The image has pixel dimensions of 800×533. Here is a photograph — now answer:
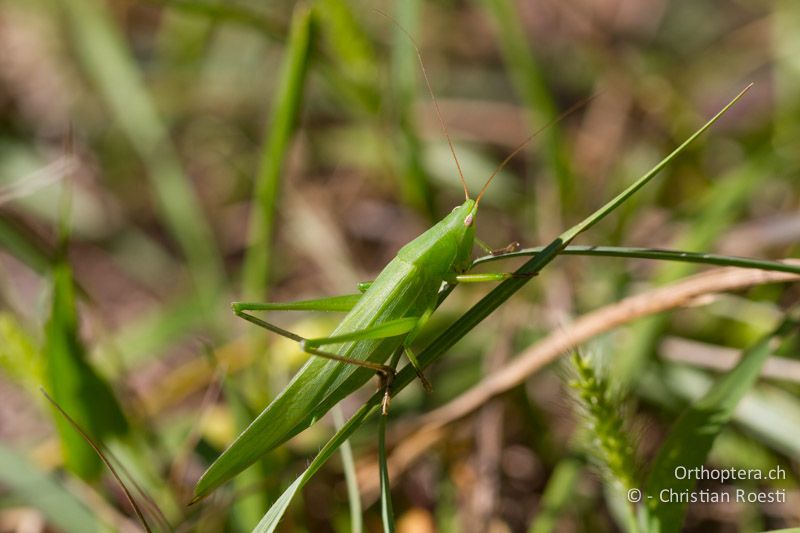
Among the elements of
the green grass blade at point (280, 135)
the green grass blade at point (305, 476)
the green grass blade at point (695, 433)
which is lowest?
the green grass blade at point (305, 476)

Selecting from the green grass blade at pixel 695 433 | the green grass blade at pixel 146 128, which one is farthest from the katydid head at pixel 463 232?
the green grass blade at pixel 146 128

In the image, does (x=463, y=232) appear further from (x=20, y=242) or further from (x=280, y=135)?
(x=20, y=242)

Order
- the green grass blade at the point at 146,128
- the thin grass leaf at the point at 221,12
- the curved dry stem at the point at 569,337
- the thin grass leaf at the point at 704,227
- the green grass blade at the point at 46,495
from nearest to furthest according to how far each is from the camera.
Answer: the curved dry stem at the point at 569,337, the green grass blade at the point at 46,495, the thin grass leaf at the point at 704,227, the thin grass leaf at the point at 221,12, the green grass blade at the point at 146,128

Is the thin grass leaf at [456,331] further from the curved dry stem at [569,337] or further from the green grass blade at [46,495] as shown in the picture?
the green grass blade at [46,495]

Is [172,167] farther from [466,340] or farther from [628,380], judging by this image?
[628,380]

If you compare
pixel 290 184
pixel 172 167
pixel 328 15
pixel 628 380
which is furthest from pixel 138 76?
pixel 628 380
